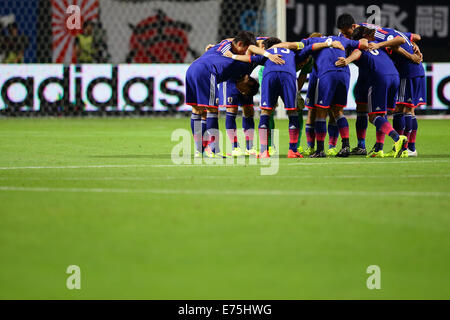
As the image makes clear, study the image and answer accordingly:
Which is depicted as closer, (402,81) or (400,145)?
(400,145)

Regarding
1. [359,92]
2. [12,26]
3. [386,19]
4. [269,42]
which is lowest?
[359,92]

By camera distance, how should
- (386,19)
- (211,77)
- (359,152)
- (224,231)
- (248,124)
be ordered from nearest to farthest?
(224,231)
(211,77)
(359,152)
(248,124)
(386,19)

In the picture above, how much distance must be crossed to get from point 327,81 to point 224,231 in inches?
215

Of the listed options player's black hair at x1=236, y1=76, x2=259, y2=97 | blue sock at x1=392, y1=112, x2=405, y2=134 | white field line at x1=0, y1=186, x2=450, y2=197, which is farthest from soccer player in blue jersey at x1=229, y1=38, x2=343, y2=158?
white field line at x1=0, y1=186, x2=450, y2=197

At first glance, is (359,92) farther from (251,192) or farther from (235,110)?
(251,192)

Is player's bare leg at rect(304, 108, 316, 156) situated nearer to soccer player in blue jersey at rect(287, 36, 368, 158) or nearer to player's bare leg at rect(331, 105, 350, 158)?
player's bare leg at rect(331, 105, 350, 158)

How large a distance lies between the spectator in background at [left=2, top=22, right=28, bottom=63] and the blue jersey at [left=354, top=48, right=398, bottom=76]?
12.7 meters

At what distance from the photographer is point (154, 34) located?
22750 mm

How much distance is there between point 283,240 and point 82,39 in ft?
58.3

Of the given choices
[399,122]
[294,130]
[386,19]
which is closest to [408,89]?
[399,122]

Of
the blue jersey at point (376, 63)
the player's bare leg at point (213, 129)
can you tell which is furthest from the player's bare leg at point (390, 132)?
the player's bare leg at point (213, 129)

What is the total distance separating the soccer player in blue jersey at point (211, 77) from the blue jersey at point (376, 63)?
130 centimetres

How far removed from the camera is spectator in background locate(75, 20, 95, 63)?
21109 millimetres

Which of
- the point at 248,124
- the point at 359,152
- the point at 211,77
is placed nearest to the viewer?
the point at 211,77
